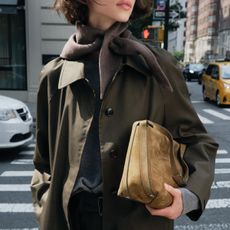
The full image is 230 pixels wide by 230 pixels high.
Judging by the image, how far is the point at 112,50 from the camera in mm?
1625

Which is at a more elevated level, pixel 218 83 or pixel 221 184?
pixel 218 83

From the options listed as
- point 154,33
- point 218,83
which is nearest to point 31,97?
point 154,33

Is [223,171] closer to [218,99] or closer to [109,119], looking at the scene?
[109,119]

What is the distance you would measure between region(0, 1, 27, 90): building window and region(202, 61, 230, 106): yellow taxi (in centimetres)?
745

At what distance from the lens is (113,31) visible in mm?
1644

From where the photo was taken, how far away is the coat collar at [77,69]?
5.30 feet

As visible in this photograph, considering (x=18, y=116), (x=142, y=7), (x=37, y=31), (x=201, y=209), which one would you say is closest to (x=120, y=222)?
(x=201, y=209)

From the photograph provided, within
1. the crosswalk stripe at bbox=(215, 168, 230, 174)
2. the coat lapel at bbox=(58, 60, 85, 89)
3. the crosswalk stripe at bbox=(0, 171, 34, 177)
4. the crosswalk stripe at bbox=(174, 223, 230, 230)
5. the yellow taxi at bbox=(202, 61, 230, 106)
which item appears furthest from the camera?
the yellow taxi at bbox=(202, 61, 230, 106)

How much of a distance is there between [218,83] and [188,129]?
16.1 meters

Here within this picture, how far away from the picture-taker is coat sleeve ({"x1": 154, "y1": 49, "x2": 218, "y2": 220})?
160cm

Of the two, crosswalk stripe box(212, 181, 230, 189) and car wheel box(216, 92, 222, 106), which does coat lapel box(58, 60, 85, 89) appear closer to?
crosswalk stripe box(212, 181, 230, 189)

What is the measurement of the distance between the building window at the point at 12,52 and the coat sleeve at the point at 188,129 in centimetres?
1401

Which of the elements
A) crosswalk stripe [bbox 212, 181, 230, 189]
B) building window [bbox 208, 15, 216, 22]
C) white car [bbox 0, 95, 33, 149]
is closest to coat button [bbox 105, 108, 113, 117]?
crosswalk stripe [bbox 212, 181, 230, 189]

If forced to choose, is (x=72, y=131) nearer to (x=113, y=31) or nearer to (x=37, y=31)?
(x=113, y=31)
